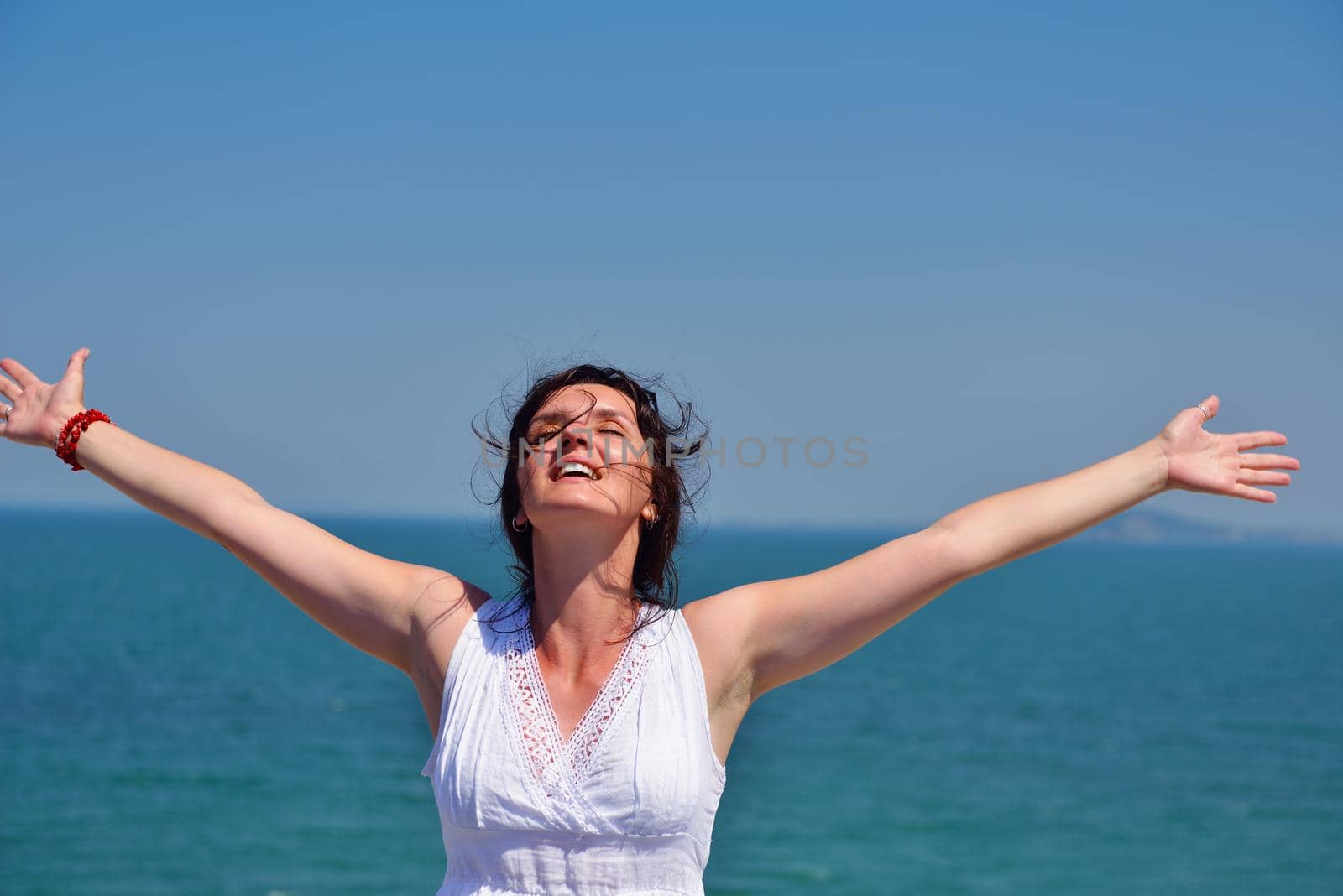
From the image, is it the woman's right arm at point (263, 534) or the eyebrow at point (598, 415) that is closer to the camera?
the woman's right arm at point (263, 534)

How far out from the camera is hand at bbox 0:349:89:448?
11.0ft

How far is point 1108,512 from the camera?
10.1 ft

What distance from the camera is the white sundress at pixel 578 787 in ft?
9.66

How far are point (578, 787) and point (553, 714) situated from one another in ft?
0.66

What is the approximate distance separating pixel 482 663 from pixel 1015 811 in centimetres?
2238

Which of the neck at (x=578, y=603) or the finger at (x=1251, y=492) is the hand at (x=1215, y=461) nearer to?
the finger at (x=1251, y=492)

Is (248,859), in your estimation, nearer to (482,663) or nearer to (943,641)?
(482,663)

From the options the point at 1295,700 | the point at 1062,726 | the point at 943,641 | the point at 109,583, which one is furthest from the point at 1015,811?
the point at 109,583

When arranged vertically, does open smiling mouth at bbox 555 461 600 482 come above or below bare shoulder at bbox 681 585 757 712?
above

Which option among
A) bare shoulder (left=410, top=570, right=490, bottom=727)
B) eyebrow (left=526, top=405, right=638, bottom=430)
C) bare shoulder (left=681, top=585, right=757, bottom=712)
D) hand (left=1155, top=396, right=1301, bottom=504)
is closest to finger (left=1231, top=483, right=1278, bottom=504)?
hand (left=1155, top=396, right=1301, bottom=504)

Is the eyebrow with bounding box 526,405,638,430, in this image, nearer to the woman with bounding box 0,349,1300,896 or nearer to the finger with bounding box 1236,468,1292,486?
the woman with bounding box 0,349,1300,896

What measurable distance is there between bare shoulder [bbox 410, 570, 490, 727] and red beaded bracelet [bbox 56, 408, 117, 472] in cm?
98

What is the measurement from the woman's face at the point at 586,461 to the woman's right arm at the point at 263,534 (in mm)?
371

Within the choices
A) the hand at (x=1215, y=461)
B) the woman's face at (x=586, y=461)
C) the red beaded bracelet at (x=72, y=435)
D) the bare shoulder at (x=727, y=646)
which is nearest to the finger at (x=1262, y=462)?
the hand at (x=1215, y=461)
